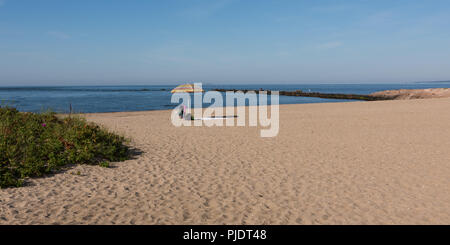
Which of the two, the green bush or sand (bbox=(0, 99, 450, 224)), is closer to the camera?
→ sand (bbox=(0, 99, 450, 224))

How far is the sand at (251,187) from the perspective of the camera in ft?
16.9

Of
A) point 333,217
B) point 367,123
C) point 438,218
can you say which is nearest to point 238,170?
point 333,217

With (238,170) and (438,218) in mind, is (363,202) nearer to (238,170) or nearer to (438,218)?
(438,218)

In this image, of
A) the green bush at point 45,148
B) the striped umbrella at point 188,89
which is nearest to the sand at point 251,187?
the green bush at point 45,148

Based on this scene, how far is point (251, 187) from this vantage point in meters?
6.73

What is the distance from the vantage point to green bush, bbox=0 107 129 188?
6758 mm

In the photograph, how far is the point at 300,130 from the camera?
1527 cm

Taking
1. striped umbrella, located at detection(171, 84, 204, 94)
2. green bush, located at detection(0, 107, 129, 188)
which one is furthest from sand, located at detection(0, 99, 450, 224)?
striped umbrella, located at detection(171, 84, 204, 94)

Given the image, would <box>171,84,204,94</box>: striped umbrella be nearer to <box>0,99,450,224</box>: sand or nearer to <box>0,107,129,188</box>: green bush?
<box>0,99,450,224</box>: sand

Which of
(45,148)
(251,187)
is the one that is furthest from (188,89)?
(251,187)

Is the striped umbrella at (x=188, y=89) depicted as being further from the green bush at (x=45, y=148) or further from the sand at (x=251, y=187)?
the green bush at (x=45, y=148)

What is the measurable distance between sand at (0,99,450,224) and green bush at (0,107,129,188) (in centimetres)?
42

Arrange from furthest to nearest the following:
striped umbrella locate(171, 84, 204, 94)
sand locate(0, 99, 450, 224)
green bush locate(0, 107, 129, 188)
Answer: striped umbrella locate(171, 84, 204, 94)
green bush locate(0, 107, 129, 188)
sand locate(0, 99, 450, 224)
